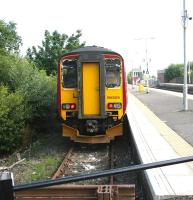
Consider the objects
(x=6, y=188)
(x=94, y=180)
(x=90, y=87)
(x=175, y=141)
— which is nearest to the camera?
(x=6, y=188)

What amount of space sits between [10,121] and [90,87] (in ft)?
9.14

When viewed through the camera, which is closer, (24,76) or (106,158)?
(106,158)

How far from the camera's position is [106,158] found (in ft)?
44.5

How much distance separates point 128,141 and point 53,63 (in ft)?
54.2

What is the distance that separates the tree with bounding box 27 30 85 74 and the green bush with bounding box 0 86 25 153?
1484 cm

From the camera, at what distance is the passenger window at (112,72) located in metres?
15.0

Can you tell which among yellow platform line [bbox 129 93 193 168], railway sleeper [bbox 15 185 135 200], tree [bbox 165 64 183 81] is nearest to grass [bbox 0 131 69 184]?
yellow platform line [bbox 129 93 193 168]

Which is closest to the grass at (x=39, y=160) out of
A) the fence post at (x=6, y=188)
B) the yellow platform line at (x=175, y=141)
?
the yellow platform line at (x=175, y=141)

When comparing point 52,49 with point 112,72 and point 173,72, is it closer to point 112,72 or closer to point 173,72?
point 112,72

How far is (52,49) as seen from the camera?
1288 inches

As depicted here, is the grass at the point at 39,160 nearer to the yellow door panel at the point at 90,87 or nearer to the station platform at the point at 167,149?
the yellow door panel at the point at 90,87

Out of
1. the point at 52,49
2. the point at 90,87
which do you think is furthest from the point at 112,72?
the point at 52,49

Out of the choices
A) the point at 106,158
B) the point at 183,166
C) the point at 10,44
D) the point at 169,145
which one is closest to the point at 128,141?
the point at 106,158

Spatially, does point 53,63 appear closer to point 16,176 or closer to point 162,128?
point 162,128
